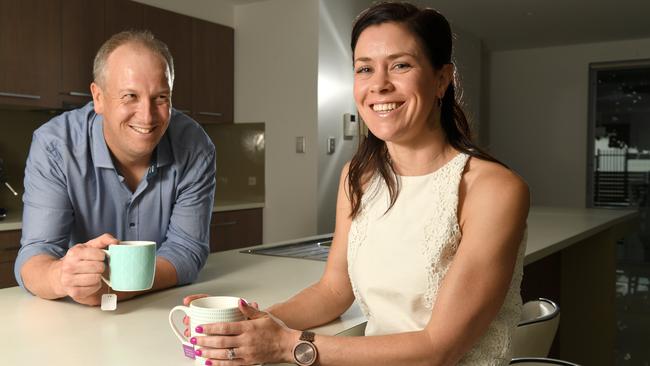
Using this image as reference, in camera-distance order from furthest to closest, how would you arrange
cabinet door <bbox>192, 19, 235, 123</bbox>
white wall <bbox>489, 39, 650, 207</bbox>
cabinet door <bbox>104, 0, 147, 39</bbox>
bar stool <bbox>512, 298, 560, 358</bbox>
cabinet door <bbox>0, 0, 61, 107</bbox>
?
white wall <bbox>489, 39, 650, 207</bbox>, cabinet door <bbox>192, 19, 235, 123</bbox>, cabinet door <bbox>104, 0, 147, 39</bbox>, cabinet door <bbox>0, 0, 61, 107</bbox>, bar stool <bbox>512, 298, 560, 358</bbox>

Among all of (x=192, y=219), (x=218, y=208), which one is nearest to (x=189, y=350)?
(x=192, y=219)

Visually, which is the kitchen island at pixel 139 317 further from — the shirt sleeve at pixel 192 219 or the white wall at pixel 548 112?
the white wall at pixel 548 112

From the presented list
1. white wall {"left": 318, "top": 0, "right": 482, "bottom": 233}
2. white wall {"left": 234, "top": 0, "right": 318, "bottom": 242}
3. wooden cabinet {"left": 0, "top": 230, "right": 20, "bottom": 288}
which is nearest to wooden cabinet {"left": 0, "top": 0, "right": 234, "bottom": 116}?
white wall {"left": 234, "top": 0, "right": 318, "bottom": 242}

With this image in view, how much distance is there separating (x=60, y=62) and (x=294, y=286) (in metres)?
2.58

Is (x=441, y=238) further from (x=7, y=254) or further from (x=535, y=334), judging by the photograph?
(x=7, y=254)

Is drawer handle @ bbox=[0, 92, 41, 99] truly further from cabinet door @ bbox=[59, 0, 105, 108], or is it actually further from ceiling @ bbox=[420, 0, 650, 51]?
ceiling @ bbox=[420, 0, 650, 51]

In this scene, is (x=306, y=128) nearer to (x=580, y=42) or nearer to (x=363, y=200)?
(x=363, y=200)

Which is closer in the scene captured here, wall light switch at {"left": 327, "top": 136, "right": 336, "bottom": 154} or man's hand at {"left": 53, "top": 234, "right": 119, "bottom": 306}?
man's hand at {"left": 53, "top": 234, "right": 119, "bottom": 306}

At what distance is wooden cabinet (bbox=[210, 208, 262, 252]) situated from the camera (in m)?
4.18

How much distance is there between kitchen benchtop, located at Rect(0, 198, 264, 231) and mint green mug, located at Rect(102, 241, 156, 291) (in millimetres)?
2156

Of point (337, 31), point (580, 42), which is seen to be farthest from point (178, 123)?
point (580, 42)

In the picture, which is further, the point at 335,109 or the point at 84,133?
the point at 335,109

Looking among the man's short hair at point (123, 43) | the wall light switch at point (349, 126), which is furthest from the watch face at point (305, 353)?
the wall light switch at point (349, 126)

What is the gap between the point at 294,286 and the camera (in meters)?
1.58
